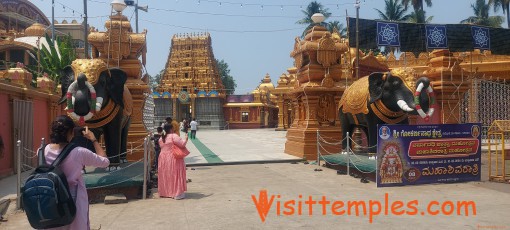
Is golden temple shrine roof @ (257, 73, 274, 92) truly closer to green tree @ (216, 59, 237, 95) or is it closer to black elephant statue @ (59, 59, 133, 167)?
green tree @ (216, 59, 237, 95)

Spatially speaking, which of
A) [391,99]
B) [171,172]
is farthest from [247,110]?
[171,172]

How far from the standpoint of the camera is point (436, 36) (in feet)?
45.0

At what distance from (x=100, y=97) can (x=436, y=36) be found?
35.4ft

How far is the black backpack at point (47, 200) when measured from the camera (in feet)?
9.82

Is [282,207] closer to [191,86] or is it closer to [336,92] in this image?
[336,92]

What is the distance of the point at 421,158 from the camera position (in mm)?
→ 8125

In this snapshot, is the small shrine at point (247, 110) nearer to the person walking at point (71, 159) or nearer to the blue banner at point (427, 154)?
the blue banner at point (427, 154)

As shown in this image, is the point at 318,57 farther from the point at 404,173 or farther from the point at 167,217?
the point at 167,217

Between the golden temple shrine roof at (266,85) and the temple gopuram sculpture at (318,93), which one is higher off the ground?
the golden temple shrine roof at (266,85)

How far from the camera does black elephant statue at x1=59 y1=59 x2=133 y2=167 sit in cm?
723

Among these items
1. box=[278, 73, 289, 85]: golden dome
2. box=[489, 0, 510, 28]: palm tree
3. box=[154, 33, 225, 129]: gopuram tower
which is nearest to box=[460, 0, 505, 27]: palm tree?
box=[489, 0, 510, 28]: palm tree

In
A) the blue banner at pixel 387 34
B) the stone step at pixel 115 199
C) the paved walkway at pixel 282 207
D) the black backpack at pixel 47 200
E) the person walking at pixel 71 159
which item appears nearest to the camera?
A: the black backpack at pixel 47 200

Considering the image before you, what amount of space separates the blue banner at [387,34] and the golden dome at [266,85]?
1134 inches

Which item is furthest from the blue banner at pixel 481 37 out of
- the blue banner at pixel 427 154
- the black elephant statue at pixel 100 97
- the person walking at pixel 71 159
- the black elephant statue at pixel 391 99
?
the person walking at pixel 71 159
